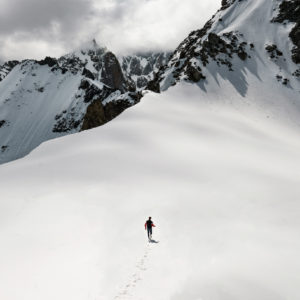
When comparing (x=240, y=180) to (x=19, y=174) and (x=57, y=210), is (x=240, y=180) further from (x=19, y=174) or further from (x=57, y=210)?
(x=19, y=174)

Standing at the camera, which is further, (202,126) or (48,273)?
(202,126)

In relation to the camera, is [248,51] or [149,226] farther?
[248,51]

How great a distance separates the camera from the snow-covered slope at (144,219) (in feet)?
32.9

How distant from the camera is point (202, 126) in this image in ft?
130

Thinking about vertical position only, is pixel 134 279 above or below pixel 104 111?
below

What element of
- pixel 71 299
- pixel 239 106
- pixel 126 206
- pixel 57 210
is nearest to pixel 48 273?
pixel 71 299

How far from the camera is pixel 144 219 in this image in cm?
1625

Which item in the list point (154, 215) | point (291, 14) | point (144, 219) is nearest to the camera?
point (144, 219)

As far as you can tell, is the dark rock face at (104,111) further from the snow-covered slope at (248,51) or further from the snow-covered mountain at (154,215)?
the snow-covered mountain at (154,215)

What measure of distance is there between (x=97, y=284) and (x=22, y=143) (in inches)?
8123

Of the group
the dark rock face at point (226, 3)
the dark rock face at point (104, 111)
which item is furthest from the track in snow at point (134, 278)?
the dark rock face at point (226, 3)

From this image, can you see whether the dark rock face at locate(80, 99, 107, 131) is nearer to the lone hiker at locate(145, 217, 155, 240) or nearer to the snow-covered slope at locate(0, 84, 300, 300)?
the snow-covered slope at locate(0, 84, 300, 300)

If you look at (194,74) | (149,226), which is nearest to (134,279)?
(149,226)

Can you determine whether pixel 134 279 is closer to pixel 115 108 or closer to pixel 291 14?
pixel 115 108
